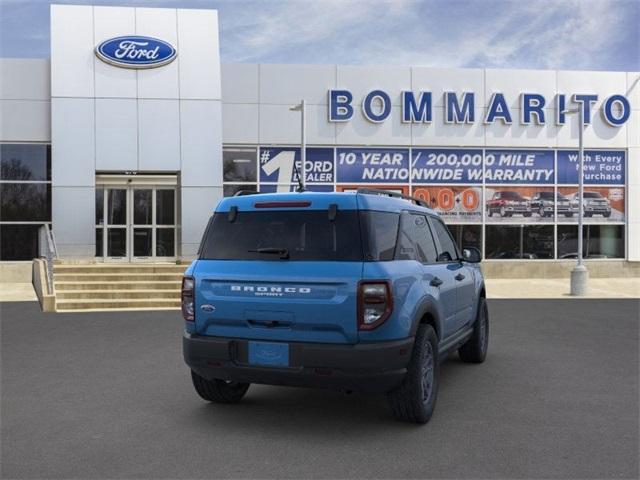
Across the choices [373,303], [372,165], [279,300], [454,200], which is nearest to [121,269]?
[372,165]

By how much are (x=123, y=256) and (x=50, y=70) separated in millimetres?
6072

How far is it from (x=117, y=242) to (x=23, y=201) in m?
3.14

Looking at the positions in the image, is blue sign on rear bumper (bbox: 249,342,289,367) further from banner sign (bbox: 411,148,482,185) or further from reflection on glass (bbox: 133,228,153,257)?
banner sign (bbox: 411,148,482,185)

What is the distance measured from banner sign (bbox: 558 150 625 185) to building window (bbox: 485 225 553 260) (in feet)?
6.38

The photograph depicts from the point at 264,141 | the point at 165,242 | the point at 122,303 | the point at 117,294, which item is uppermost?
the point at 264,141

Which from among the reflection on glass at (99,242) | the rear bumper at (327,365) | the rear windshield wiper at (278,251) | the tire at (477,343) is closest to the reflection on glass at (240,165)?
the reflection on glass at (99,242)

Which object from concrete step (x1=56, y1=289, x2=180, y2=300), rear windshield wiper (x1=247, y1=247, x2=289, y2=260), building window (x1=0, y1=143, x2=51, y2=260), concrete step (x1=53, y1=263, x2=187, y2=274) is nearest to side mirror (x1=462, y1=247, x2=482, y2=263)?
rear windshield wiper (x1=247, y1=247, x2=289, y2=260)

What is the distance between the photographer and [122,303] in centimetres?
1428

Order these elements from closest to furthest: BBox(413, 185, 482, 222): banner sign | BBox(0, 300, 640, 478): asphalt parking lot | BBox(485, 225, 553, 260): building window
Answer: BBox(0, 300, 640, 478): asphalt parking lot
BBox(413, 185, 482, 222): banner sign
BBox(485, 225, 553, 260): building window

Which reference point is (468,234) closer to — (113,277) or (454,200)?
(454,200)

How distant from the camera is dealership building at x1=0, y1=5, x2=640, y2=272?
18547 millimetres

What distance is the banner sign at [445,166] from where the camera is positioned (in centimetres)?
2077

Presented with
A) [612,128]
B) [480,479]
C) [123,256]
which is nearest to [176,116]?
[123,256]

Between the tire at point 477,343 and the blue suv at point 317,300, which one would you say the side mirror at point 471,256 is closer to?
the tire at point 477,343
